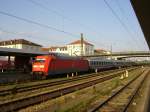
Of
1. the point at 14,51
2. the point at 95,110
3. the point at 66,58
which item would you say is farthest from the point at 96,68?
the point at 95,110

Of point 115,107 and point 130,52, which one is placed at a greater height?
point 130,52

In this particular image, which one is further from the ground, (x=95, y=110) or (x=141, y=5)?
(x=141, y=5)

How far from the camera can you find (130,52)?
3989 inches

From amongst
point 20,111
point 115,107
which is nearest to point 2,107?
point 20,111

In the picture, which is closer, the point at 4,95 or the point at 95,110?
the point at 95,110

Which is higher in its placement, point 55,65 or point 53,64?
point 53,64

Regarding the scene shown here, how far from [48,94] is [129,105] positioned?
194 inches

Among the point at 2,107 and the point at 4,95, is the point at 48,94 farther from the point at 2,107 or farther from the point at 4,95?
the point at 2,107

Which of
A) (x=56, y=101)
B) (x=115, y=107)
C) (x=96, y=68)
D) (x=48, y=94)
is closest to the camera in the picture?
(x=115, y=107)

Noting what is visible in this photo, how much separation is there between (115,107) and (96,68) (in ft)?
131

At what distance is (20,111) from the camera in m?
11.4

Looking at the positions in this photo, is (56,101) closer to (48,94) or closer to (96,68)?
(48,94)

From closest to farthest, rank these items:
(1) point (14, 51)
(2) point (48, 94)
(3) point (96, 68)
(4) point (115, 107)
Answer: (4) point (115, 107) → (2) point (48, 94) → (1) point (14, 51) → (3) point (96, 68)

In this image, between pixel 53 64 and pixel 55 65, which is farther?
pixel 55 65
